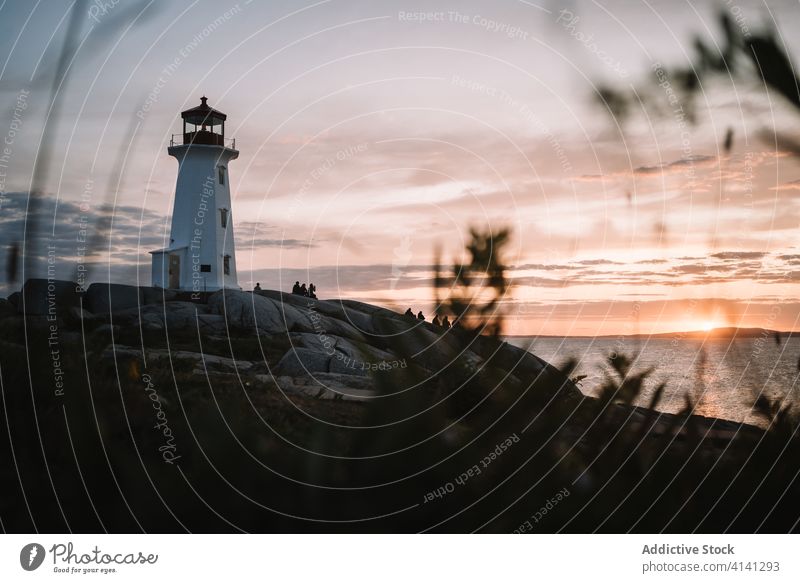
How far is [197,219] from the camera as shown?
41062 millimetres

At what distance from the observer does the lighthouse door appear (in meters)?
40.7

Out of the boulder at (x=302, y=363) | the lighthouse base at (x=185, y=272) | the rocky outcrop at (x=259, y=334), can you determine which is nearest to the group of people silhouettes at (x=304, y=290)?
the rocky outcrop at (x=259, y=334)

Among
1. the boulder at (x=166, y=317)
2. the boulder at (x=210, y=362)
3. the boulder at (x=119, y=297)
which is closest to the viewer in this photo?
the boulder at (x=210, y=362)

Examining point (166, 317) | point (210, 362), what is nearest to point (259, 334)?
point (166, 317)

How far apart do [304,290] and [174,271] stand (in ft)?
21.7

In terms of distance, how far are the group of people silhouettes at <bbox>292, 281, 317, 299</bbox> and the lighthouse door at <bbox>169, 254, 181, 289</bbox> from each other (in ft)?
18.9

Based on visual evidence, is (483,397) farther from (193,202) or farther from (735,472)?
(193,202)

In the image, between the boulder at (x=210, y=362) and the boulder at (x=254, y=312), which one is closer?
the boulder at (x=210, y=362)

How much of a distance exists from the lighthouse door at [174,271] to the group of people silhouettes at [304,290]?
5753 mm

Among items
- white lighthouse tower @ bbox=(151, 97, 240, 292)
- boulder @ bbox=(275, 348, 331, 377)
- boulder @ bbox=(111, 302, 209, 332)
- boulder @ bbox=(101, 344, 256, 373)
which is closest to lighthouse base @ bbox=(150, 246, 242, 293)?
white lighthouse tower @ bbox=(151, 97, 240, 292)

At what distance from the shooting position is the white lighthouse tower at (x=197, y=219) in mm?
40719

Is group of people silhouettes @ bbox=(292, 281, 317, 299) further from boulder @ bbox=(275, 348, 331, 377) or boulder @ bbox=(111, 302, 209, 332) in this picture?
boulder @ bbox=(275, 348, 331, 377)

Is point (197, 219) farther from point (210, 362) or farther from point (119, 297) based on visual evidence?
point (210, 362)

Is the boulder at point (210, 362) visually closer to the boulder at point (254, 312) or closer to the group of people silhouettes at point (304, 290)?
the boulder at point (254, 312)
